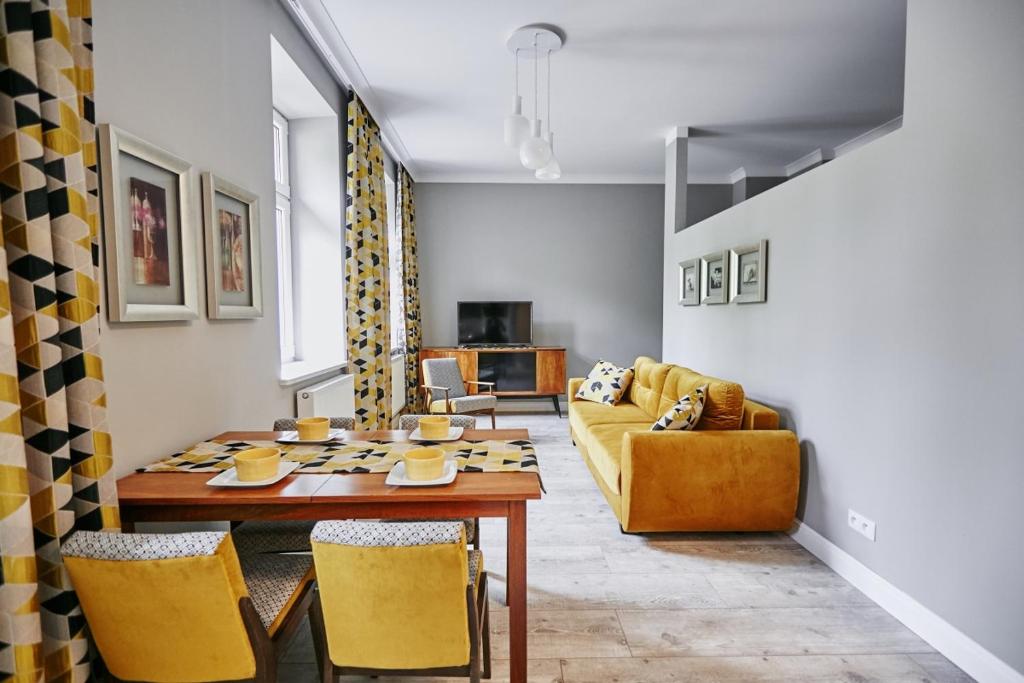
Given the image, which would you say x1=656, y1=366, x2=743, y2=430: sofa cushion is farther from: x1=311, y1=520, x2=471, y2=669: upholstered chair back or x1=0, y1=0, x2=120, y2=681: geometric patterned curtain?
x1=0, y1=0, x2=120, y2=681: geometric patterned curtain

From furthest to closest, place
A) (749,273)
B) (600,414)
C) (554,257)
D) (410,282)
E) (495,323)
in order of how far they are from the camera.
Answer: (554,257) → (495,323) → (410,282) → (600,414) → (749,273)

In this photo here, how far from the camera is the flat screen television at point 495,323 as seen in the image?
242 inches

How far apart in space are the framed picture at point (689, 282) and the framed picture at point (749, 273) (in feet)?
1.98

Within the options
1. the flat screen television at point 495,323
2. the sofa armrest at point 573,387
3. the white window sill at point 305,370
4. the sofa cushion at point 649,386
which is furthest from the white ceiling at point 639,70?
the sofa armrest at point 573,387

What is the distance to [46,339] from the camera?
3.59ft

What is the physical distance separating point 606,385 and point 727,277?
4.63 feet

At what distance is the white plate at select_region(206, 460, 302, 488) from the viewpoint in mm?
1454

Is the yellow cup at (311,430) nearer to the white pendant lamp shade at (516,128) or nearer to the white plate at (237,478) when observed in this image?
the white plate at (237,478)

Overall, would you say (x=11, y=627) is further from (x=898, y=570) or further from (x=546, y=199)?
(x=546, y=199)

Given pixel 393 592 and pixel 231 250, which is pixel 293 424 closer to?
pixel 231 250

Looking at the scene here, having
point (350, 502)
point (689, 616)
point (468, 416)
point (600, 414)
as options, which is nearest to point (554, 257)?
point (600, 414)

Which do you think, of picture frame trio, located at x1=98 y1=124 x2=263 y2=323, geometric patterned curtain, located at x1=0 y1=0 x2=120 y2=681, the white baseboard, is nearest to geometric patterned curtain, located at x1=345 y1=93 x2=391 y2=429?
picture frame trio, located at x1=98 y1=124 x2=263 y2=323

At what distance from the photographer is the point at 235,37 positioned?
222 centimetres

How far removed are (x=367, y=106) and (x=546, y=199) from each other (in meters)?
2.85
